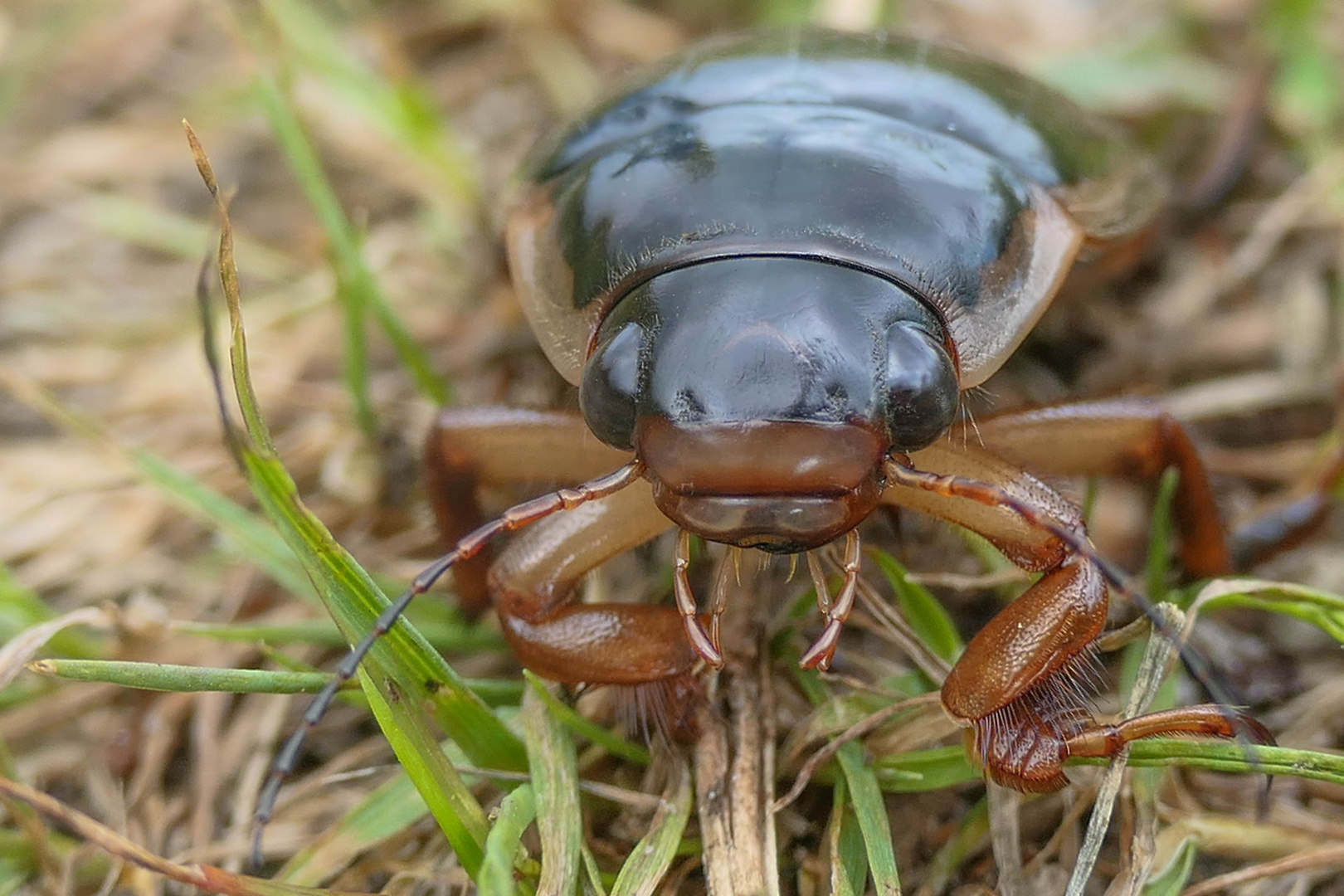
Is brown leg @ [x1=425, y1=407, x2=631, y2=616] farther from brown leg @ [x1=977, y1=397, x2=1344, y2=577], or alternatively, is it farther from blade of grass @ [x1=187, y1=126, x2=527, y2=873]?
brown leg @ [x1=977, y1=397, x2=1344, y2=577]

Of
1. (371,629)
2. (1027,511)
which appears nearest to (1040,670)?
(1027,511)

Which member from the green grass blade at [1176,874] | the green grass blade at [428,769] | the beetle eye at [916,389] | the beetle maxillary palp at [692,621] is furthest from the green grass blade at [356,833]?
the green grass blade at [1176,874]

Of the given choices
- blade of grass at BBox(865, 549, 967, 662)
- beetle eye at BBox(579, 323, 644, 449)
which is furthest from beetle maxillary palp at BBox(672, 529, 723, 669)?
blade of grass at BBox(865, 549, 967, 662)

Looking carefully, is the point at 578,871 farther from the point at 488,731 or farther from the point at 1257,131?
the point at 1257,131

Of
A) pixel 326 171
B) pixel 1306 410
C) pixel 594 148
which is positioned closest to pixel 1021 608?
pixel 594 148

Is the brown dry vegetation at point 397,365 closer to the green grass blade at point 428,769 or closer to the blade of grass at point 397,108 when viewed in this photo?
the blade of grass at point 397,108
